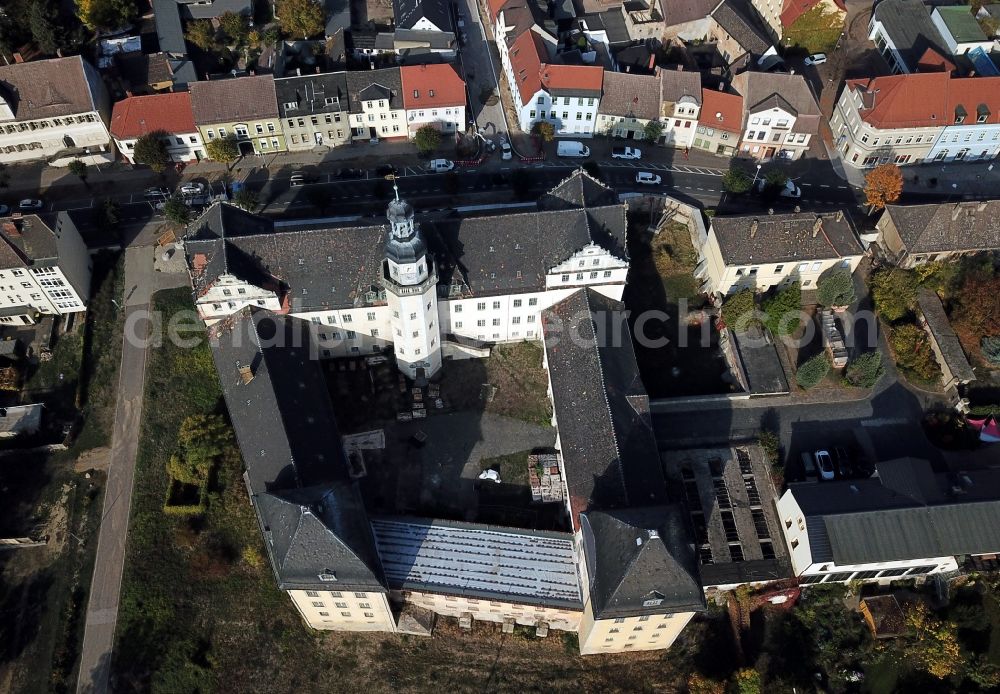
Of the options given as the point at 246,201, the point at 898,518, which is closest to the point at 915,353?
the point at 898,518

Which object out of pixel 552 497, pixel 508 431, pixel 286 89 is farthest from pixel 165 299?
pixel 552 497

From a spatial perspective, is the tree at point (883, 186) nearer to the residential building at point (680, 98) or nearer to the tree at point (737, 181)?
the tree at point (737, 181)

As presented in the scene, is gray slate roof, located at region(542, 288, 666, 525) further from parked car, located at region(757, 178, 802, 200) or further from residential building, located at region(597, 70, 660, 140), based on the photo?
residential building, located at region(597, 70, 660, 140)

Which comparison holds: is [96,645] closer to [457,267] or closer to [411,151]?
[457,267]

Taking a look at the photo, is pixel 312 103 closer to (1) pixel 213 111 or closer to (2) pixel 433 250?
(1) pixel 213 111

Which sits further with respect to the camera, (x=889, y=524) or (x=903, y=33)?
(x=903, y=33)

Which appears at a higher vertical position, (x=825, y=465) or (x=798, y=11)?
(x=798, y=11)
